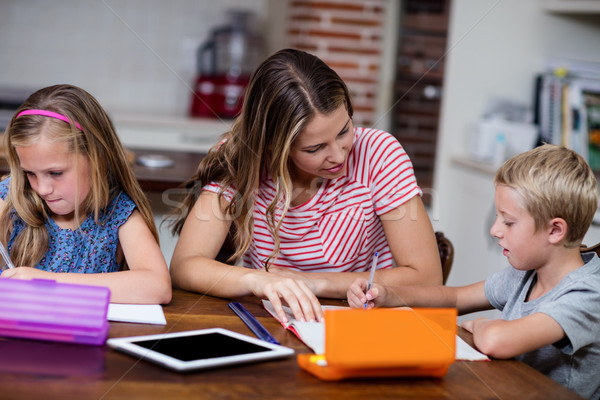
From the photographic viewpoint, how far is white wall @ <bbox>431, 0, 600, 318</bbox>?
312 cm

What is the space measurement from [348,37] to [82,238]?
2.57m

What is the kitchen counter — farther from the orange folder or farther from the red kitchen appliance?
the red kitchen appliance

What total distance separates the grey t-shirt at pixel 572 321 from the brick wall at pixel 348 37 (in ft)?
8.49

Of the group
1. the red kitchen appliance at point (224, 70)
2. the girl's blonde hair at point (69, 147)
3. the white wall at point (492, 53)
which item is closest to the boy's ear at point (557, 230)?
the girl's blonde hair at point (69, 147)

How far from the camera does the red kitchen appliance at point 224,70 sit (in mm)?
4062

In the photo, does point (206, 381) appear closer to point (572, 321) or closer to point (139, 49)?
point (572, 321)

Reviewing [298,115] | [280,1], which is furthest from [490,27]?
[298,115]

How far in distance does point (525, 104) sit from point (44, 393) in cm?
284

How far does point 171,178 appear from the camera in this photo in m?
2.12

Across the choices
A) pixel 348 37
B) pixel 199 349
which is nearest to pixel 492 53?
pixel 348 37

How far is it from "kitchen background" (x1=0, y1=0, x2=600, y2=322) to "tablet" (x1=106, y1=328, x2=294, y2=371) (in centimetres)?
195

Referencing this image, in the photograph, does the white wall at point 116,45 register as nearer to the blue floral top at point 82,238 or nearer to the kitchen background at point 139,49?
the kitchen background at point 139,49

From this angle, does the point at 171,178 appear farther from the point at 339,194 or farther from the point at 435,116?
the point at 435,116

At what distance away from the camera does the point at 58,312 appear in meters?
0.94
